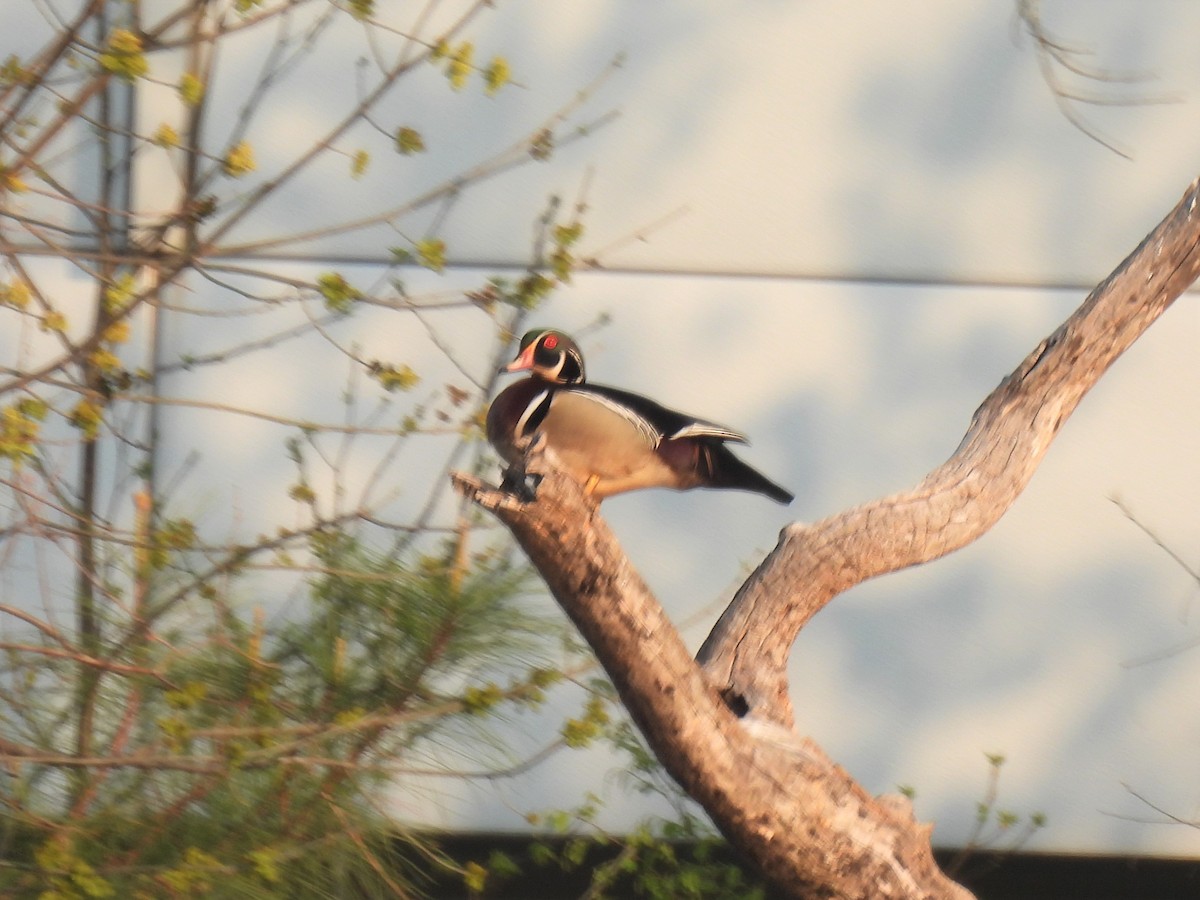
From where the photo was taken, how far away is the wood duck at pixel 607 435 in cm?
166

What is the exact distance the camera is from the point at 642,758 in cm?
232

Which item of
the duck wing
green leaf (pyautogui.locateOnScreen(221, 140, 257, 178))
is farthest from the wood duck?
green leaf (pyautogui.locateOnScreen(221, 140, 257, 178))

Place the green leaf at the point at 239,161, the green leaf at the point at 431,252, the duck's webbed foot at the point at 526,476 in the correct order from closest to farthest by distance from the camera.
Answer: the duck's webbed foot at the point at 526,476
the green leaf at the point at 239,161
the green leaf at the point at 431,252

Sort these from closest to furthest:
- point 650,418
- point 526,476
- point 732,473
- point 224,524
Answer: point 526,476 < point 650,418 < point 732,473 < point 224,524

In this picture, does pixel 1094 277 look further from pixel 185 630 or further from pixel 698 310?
pixel 185 630

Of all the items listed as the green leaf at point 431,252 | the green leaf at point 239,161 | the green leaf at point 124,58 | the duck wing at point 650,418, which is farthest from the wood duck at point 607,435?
the green leaf at point 124,58

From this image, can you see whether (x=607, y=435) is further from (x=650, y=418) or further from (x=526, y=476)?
(x=526, y=476)

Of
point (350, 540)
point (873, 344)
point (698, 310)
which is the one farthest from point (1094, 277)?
point (350, 540)

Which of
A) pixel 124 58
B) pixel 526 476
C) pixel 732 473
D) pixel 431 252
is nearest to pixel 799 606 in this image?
pixel 732 473

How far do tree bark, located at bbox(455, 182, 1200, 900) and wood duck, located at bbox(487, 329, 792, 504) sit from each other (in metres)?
0.19

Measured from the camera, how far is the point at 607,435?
167 cm

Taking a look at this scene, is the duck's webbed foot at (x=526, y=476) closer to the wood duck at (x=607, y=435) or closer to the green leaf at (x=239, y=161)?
the wood duck at (x=607, y=435)

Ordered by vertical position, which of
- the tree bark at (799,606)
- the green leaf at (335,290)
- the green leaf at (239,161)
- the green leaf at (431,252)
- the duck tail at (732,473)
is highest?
the green leaf at (239,161)

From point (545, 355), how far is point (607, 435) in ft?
0.70
